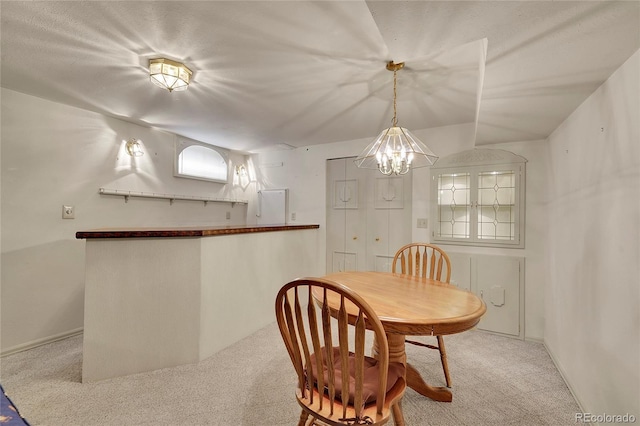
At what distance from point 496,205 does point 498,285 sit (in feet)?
2.74

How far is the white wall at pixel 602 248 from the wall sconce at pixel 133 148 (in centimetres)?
397

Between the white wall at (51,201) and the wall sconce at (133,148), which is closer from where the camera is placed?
the white wall at (51,201)

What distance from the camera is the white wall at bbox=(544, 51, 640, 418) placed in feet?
4.00

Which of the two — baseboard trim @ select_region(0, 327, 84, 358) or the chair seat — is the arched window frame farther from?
baseboard trim @ select_region(0, 327, 84, 358)

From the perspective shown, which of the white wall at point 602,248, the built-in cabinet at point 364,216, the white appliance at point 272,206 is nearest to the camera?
the white wall at point 602,248

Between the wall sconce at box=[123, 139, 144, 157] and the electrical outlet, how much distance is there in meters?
0.82

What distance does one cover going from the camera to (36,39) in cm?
166

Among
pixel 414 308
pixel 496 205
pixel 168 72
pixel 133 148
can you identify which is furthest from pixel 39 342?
pixel 496 205

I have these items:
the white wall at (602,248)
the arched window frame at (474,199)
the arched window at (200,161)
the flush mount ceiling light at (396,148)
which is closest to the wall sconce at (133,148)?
the arched window at (200,161)

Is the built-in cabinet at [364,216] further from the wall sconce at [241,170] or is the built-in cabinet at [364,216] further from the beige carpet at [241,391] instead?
the wall sconce at [241,170]

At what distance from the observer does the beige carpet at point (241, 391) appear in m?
1.57

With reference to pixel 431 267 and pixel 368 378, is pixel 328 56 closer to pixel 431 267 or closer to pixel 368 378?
pixel 431 267

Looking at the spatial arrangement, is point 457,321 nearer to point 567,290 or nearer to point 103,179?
point 567,290

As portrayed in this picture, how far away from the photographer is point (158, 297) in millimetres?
2076
